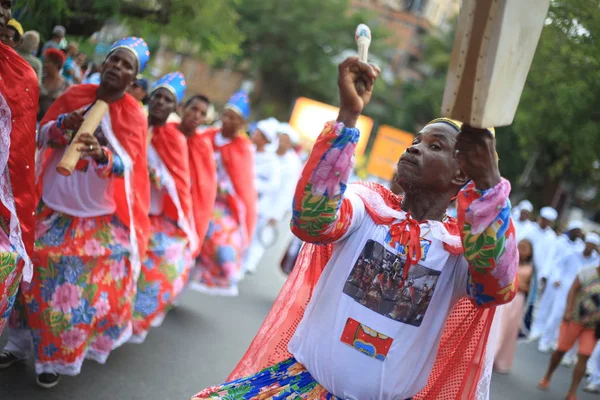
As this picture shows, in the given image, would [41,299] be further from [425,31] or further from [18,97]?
[425,31]

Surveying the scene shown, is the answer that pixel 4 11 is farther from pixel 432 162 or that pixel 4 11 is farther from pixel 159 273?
pixel 159 273

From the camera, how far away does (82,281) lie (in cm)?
484

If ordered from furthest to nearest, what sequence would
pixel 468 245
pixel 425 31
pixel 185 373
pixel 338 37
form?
pixel 425 31 < pixel 338 37 < pixel 185 373 < pixel 468 245

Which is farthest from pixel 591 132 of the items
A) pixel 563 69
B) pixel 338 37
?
pixel 338 37

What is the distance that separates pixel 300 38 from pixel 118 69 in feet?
111

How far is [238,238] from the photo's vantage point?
8508 mm

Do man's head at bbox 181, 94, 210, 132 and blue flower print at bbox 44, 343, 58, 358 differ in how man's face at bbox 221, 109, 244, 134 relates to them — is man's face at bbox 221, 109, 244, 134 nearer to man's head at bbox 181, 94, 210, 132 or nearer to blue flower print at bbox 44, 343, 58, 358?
man's head at bbox 181, 94, 210, 132

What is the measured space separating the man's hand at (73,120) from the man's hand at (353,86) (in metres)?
2.65

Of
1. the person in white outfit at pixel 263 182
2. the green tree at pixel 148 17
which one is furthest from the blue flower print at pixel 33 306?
the person in white outfit at pixel 263 182

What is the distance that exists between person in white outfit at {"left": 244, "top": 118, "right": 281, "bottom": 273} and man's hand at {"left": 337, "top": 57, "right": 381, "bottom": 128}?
8.98 meters

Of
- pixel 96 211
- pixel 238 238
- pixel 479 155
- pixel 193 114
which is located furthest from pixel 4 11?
pixel 238 238

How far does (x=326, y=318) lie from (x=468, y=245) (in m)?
0.67

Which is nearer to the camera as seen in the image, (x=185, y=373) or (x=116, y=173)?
(x=116, y=173)

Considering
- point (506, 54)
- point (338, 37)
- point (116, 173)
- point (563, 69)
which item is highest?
point (338, 37)
